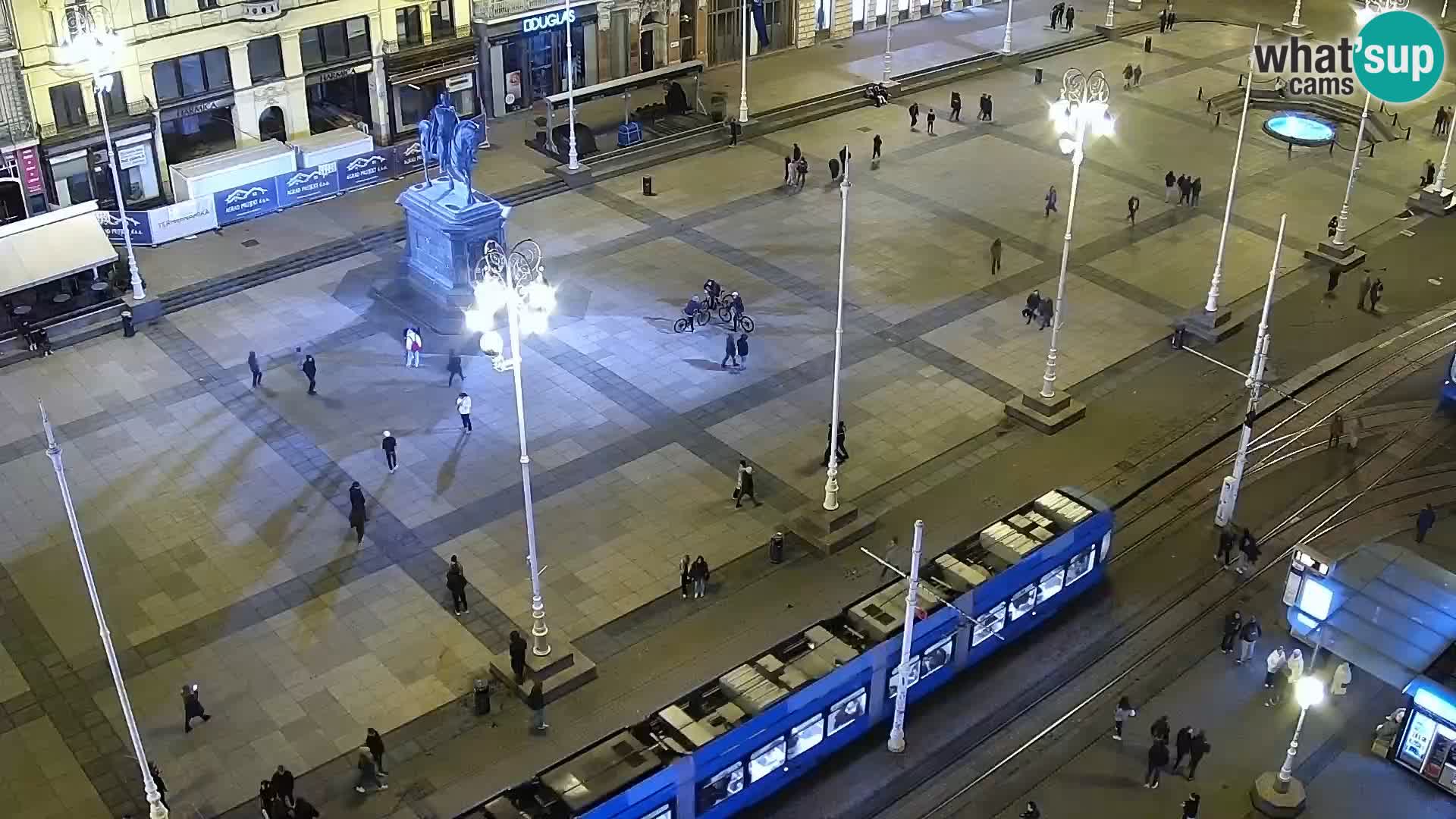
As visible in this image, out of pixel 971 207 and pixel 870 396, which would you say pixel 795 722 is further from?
pixel 971 207

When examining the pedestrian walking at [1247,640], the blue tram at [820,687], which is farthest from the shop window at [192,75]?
the pedestrian walking at [1247,640]

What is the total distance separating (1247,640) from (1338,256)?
80.2ft

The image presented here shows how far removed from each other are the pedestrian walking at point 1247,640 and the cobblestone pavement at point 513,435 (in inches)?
317

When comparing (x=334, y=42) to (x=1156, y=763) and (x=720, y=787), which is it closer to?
(x=720, y=787)

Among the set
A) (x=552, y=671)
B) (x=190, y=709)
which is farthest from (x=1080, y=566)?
(x=190, y=709)

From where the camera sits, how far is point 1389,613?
31484 mm

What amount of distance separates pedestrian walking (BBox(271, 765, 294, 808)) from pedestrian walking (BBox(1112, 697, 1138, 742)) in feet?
56.5

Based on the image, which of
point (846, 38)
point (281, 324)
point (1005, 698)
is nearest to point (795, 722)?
point (1005, 698)

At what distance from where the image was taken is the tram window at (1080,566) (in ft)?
108

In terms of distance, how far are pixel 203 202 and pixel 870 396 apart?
2601 centimetres

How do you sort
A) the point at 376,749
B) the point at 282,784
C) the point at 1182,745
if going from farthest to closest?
the point at 1182,745 < the point at 376,749 < the point at 282,784

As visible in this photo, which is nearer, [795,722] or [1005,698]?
[795,722]

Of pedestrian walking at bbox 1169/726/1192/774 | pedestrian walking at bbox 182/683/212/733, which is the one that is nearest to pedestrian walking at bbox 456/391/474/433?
pedestrian walking at bbox 182/683/212/733

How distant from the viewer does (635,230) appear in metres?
52.4
